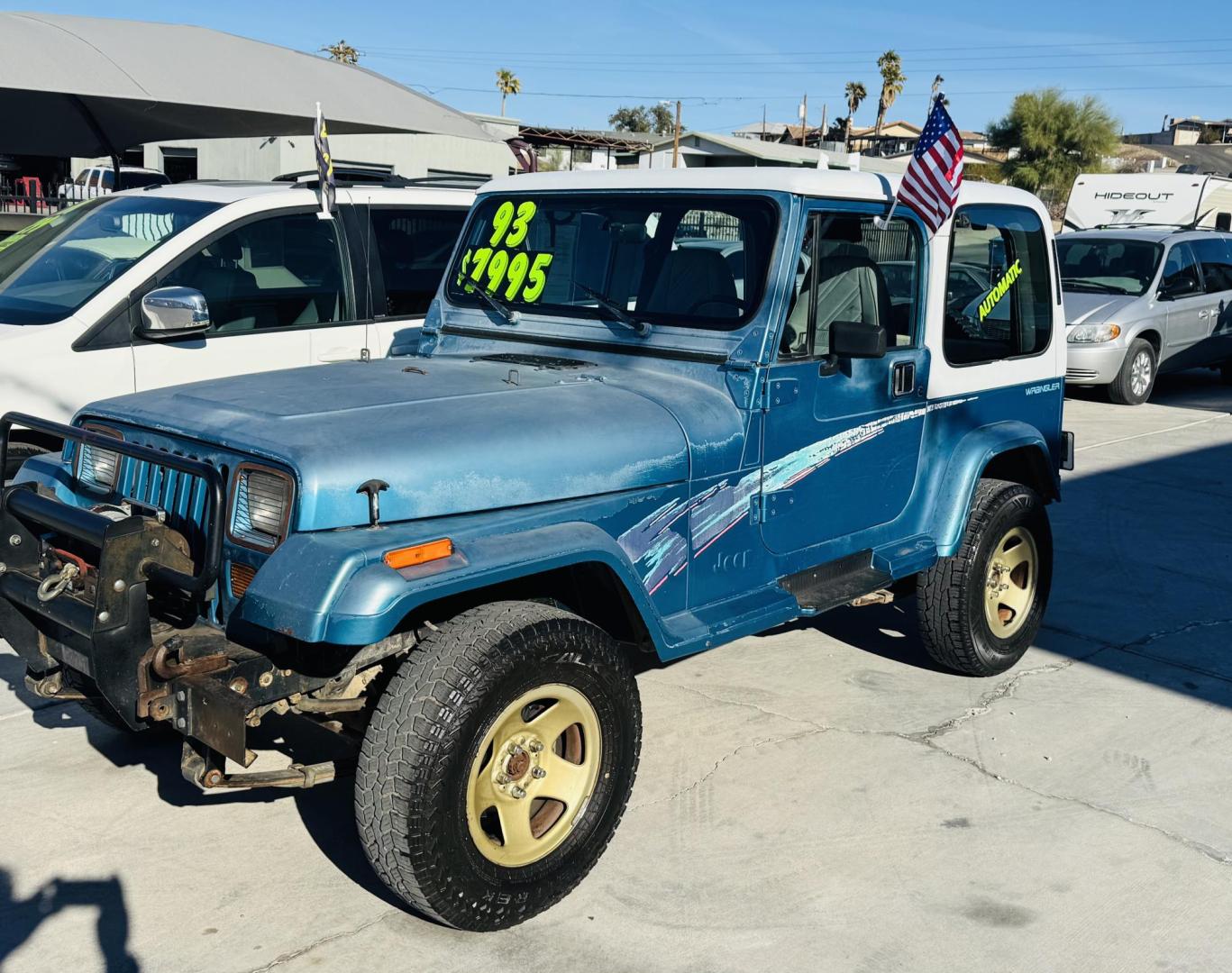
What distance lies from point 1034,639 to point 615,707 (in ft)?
9.71

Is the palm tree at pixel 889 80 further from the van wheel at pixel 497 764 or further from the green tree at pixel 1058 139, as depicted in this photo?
the van wheel at pixel 497 764

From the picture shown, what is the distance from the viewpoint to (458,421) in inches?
133

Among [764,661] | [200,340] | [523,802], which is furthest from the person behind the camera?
[200,340]

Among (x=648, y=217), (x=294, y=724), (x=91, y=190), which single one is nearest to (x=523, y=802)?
(x=294, y=724)

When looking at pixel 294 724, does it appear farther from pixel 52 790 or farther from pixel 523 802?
pixel 523 802

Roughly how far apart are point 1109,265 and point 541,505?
1185 cm

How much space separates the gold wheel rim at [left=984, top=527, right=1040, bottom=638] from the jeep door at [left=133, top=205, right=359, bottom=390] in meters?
3.63

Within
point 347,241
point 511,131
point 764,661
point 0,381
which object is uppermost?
point 511,131

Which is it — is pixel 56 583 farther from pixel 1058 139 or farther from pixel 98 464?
pixel 1058 139

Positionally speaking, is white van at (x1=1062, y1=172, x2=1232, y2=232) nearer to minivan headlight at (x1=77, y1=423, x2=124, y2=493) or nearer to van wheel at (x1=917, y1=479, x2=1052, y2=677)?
van wheel at (x1=917, y1=479, x2=1052, y2=677)

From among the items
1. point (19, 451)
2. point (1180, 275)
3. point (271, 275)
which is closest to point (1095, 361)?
point (1180, 275)

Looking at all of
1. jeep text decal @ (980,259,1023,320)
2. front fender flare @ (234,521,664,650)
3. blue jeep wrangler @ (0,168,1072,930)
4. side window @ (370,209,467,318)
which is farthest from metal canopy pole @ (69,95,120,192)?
front fender flare @ (234,521,664,650)

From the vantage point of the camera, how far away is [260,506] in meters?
3.19

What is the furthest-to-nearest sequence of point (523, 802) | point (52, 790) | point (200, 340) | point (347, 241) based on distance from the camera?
point (347, 241)
point (200, 340)
point (52, 790)
point (523, 802)
